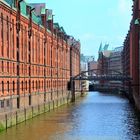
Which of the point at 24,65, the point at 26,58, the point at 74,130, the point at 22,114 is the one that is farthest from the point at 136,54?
the point at 74,130

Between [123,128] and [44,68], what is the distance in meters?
32.7

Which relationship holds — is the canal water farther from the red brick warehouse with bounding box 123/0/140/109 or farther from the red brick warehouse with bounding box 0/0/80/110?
the red brick warehouse with bounding box 123/0/140/109

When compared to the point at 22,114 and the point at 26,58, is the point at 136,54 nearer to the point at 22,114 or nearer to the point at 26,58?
the point at 26,58

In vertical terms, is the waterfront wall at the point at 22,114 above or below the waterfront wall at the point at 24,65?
below

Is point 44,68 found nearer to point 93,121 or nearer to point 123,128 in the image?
point 93,121

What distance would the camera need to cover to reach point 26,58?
62.8 metres

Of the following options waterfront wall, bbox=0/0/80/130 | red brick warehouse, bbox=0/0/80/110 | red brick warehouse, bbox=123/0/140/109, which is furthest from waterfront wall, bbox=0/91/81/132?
red brick warehouse, bbox=123/0/140/109

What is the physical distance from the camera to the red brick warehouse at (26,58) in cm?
5128

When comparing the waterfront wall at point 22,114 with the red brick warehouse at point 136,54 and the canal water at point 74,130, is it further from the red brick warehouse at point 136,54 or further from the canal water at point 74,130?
the red brick warehouse at point 136,54

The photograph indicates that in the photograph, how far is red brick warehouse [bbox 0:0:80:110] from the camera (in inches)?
2019

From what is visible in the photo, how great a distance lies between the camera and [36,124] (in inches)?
2013

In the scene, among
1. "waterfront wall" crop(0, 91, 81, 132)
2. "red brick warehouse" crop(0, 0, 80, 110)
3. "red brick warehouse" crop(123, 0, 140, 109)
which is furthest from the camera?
"red brick warehouse" crop(123, 0, 140, 109)

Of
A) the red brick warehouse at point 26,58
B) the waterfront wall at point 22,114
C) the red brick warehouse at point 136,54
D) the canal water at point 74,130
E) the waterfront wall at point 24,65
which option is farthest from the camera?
the red brick warehouse at point 136,54

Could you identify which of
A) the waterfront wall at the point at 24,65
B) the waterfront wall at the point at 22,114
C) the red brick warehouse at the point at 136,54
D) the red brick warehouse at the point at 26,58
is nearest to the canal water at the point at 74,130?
the waterfront wall at the point at 22,114
